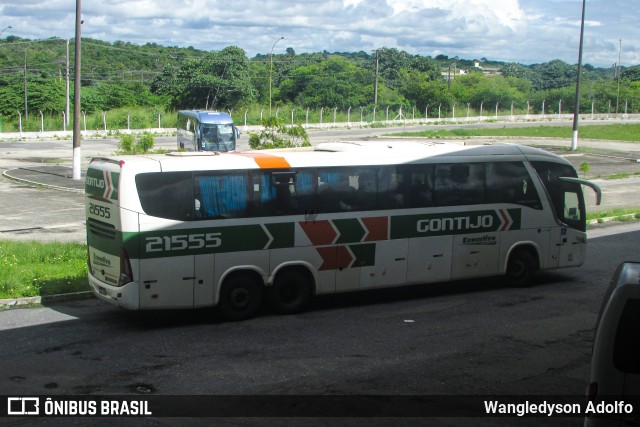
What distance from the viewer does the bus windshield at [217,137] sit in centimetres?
4278

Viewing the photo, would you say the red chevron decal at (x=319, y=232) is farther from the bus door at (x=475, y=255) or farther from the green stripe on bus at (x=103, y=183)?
the green stripe on bus at (x=103, y=183)

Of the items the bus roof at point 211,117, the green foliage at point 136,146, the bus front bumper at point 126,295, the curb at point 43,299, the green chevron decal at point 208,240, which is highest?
the bus roof at point 211,117

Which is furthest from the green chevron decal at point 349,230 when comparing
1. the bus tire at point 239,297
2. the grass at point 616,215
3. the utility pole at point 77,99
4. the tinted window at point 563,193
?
the utility pole at point 77,99

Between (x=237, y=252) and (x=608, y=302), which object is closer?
(x=608, y=302)

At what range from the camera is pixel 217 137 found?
4309cm

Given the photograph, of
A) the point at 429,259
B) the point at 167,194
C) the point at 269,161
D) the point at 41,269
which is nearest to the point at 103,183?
the point at 167,194

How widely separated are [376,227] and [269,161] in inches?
90.3

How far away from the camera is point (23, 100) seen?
226ft

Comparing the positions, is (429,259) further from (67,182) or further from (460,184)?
(67,182)

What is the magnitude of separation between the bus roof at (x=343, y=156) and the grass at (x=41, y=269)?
9.77ft

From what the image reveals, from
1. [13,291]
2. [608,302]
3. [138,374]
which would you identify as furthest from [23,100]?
[608,302]

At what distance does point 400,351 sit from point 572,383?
2.36 metres

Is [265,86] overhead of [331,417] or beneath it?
overhead

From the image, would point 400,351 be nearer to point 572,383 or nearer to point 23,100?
point 572,383
